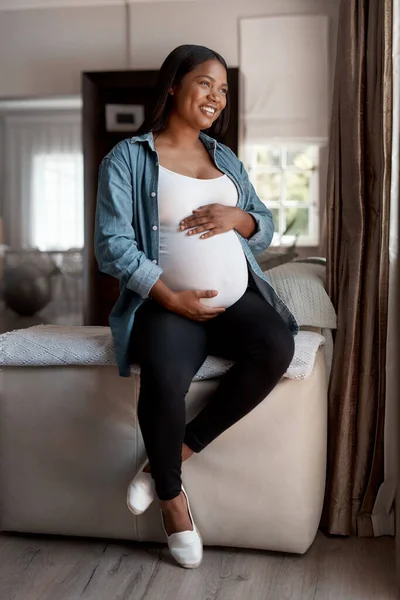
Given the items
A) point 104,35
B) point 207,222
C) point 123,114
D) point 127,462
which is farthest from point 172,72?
point 104,35

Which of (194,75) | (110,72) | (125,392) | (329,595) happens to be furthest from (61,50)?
(329,595)

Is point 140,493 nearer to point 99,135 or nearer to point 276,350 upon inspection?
point 276,350

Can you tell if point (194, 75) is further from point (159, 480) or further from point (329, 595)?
point (329, 595)

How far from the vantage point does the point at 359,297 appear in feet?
6.71

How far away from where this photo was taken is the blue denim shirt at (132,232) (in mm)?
1773

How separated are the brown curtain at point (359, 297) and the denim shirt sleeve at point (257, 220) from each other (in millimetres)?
239

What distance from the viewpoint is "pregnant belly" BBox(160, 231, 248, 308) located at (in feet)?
6.04

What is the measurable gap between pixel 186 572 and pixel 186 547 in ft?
0.21

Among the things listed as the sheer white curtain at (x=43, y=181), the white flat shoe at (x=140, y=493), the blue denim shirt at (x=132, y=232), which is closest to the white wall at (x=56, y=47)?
the sheer white curtain at (x=43, y=181)

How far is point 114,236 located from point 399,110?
0.81 meters

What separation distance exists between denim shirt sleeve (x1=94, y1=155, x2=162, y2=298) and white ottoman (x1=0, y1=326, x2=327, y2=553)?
0.29 meters

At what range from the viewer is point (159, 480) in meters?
1.71

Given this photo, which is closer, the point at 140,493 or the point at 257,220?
the point at 140,493

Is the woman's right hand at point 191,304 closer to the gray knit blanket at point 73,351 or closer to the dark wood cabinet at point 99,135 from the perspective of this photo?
the gray knit blanket at point 73,351
